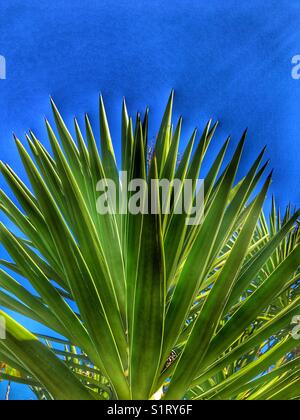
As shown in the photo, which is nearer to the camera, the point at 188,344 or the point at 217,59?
the point at 188,344

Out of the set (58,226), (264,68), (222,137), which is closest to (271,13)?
(264,68)

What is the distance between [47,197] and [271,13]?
10.4 feet

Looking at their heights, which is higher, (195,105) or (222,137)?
(195,105)

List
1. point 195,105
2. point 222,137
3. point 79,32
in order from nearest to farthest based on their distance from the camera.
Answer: point 222,137 → point 195,105 → point 79,32

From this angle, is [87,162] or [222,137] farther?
[222,137]

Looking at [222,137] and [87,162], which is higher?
[222,137]

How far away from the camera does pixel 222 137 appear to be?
264 centimetres

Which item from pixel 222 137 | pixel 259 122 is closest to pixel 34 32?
pixel 222 137

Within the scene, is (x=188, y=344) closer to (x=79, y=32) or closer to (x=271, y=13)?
(x=79, y=32)

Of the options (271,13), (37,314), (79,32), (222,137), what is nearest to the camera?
(37,314)

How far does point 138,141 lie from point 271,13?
9.88 feet

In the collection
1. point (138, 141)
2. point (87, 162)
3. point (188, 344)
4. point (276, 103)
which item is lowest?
point (188, 344)

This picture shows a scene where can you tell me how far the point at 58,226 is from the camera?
3.03 feet

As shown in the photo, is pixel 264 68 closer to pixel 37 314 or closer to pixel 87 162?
pixel 87 162
